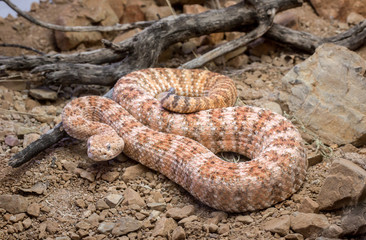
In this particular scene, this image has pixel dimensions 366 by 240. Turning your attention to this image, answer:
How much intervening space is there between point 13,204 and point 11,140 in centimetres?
151

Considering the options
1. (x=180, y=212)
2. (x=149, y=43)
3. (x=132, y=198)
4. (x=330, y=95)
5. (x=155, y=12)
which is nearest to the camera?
(x=180, y=212)

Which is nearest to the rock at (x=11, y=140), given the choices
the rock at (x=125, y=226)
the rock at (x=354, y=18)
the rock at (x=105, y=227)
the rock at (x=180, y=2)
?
the rock at (x=105, y=227)

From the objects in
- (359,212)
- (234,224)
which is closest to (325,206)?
(359,212)

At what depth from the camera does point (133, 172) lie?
5.12 meters

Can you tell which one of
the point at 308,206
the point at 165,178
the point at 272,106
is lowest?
the point at 165,178

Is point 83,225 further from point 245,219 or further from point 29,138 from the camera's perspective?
point 29,138

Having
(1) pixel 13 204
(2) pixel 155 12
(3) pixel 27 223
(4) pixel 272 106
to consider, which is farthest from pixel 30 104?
(4) pixel 272 106

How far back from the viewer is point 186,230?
4086 millimetres

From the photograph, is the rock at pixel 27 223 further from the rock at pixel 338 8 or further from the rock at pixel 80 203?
the rock at pixel 338 8

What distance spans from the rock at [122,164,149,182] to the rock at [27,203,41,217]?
1134 mm

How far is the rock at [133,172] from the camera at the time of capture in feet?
16.6

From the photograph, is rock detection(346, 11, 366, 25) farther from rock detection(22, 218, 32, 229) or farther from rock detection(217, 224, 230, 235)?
rock detection(22, 218, 32, 229)

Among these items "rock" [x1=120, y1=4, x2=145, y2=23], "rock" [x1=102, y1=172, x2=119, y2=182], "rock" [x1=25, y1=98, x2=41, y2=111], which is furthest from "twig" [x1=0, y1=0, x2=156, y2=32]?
"rock" [x1=102, y1=172, x2=119, y2=182]

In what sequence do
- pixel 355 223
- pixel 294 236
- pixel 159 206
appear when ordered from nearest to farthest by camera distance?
pixel 355 223 < pixel 294 236 < pixel 159 206
